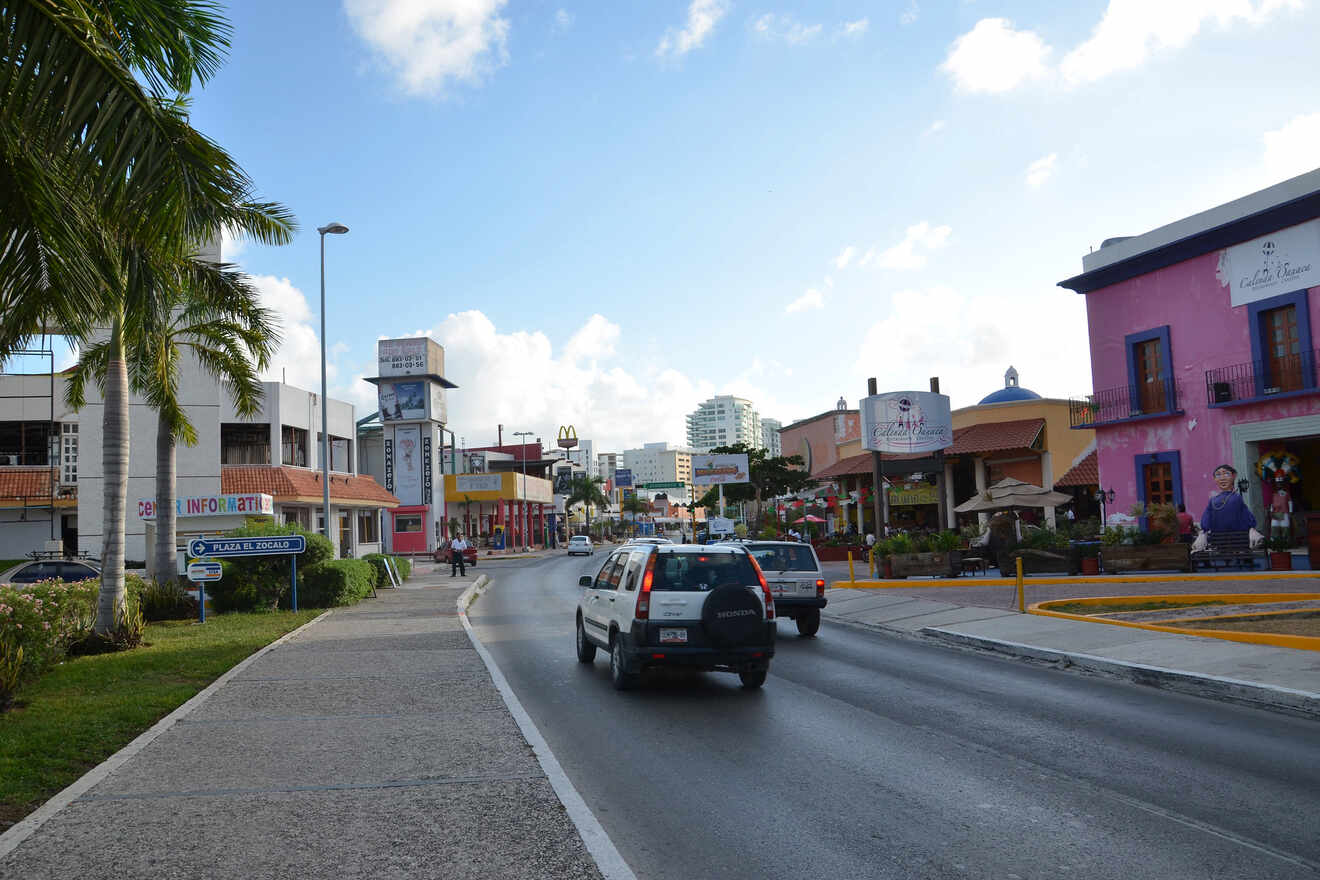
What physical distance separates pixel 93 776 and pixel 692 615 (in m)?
5.86

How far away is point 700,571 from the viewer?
1116cm

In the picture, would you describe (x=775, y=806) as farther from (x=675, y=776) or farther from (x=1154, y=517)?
(x=1154, y=517)

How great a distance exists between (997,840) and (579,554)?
62.6 meters

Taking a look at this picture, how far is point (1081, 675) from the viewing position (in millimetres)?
11477

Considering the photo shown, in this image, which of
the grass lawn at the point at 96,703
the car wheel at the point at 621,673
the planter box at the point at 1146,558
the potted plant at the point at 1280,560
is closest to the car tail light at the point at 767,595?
the car wheel at the point at 621,673

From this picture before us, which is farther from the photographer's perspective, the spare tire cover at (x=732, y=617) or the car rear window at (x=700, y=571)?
the car rear window at (x=700, y=571)

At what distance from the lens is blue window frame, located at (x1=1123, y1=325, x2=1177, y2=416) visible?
2783 centimetres

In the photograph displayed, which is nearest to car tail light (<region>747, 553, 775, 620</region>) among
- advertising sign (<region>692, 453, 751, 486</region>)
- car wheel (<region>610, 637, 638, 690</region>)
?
car wheel (<region>610, 637, 638, 690</region>)

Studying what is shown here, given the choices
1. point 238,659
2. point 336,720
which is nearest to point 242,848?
point 336,720

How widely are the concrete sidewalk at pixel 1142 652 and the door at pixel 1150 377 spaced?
1435 centimetres

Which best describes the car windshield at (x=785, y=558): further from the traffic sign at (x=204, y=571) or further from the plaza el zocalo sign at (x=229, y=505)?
the plaza el zocalo sign at (x=229, y=505)

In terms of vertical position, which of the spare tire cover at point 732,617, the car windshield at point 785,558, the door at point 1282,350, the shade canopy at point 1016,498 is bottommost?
the spare tire cover at point 732,617

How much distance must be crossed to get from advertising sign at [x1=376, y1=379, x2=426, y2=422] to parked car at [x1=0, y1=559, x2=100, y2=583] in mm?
44313

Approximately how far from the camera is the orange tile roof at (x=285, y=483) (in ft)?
114
